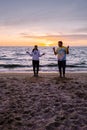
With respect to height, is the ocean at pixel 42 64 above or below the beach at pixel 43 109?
above

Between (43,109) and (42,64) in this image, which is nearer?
(43,109)

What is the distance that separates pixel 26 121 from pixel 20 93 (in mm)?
2778

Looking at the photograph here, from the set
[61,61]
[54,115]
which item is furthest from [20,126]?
[61,61]

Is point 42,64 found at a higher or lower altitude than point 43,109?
higher

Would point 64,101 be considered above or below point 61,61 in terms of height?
below

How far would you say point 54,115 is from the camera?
5.96 metres

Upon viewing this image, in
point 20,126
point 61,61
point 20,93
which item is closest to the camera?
point 20,126

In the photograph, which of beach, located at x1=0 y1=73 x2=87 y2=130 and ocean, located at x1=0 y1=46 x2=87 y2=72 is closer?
beach, located at x1=0 y1=73 x2=87 y2=130

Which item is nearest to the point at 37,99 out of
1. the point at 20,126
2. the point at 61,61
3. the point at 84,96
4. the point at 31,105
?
the point at 31,105

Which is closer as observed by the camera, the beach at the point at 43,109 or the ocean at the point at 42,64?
the beach at the point at 43,109

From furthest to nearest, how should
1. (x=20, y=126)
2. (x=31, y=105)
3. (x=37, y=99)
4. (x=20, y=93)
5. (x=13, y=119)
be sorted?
(x=20, y=93), (x=37, y=99), (x=31, y=105), (x=13, y=119), (x=20, y=126)

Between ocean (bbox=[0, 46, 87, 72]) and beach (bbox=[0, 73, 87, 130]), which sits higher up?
ocean (bbox=[0, 46, 87, 72])

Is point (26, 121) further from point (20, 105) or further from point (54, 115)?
point (20, 105)

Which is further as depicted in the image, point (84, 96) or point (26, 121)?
point (84, 96)
